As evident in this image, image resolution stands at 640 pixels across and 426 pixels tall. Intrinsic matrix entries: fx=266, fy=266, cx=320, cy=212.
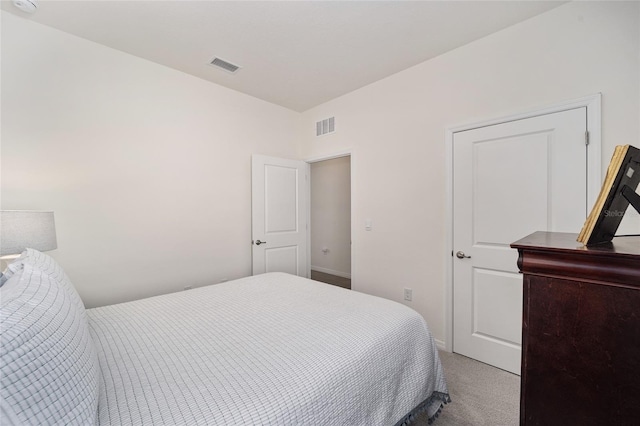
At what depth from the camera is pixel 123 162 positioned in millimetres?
2494

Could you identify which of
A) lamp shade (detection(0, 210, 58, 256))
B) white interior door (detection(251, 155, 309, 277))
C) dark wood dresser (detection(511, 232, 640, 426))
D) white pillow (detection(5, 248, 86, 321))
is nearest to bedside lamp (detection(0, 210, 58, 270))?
lamp shade (detection(0, 210, 58, 256))

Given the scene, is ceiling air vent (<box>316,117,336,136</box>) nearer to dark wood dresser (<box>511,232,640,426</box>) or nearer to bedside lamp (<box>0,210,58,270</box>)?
bedside lamp (<box>0,210,58,270</box>)

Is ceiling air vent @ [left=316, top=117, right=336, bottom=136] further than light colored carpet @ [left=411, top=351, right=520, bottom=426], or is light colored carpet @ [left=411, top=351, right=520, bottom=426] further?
ceiling air vent @ [left=316, top=117, right=336, bottom=136]

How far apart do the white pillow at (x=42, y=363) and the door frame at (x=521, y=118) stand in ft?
8.30

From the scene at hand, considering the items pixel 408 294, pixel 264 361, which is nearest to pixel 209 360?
pixel 264 361

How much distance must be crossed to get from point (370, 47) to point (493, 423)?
2950 millimetres

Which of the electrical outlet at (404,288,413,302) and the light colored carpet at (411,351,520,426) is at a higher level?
the electrical outlet at (404,288,413,302)

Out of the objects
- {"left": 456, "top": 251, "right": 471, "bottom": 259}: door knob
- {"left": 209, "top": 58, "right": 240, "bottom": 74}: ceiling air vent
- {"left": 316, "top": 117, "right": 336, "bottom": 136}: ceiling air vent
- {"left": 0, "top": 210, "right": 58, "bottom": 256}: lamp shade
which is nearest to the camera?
{"left": 0, "top": 210, "right": 58, "bottom": 256}: lamp shade

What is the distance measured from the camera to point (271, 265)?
3498 millimetres

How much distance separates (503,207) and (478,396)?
144 centimetres

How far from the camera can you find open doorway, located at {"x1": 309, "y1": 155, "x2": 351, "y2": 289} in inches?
205

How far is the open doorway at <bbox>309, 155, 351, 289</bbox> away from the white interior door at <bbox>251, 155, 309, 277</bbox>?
1428 mm

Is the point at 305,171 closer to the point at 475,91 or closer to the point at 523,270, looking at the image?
the point at 475,91

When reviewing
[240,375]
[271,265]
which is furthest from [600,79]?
[271,265]
